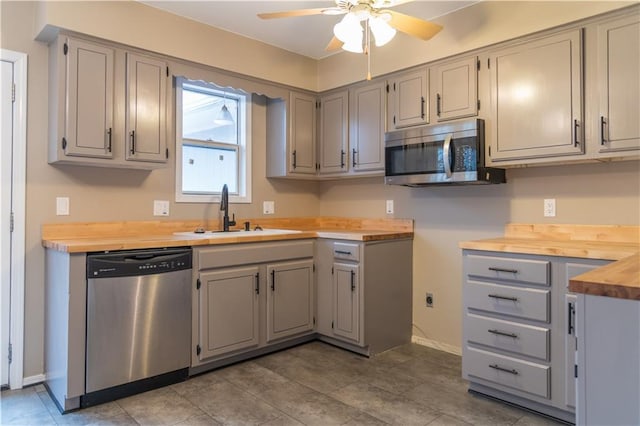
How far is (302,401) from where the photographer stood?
2477 mm

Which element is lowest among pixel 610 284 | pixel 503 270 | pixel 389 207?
pixel 503 270

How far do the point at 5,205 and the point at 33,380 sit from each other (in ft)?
3.69

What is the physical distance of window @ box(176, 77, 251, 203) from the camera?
3436mm

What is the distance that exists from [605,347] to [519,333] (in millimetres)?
1330

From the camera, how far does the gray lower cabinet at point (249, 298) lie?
2814mm

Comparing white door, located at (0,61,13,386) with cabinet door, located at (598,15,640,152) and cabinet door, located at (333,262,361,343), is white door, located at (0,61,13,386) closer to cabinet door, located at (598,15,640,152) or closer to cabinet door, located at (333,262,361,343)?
cabinet door, located at (333,262,361,343)

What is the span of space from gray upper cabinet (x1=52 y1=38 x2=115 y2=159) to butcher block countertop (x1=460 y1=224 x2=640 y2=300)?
239cm

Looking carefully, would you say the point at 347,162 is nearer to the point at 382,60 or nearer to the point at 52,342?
the point at 382,60

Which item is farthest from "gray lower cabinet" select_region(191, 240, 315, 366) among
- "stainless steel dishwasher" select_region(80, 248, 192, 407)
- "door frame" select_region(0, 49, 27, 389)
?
"door frame" select_region(0, 49, 27, 389)

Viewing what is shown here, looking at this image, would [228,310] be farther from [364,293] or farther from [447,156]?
[447,156]

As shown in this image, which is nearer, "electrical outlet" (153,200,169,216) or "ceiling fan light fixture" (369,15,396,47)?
"ceiling fan light fixture" (369,15,396,47)

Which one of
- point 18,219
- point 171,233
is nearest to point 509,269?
point 171,233

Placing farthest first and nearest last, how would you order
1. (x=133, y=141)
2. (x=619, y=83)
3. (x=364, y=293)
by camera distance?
(x=364, y=293) → (x=133, y=141) → (x=619, y=83)

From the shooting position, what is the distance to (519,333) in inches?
93.0
